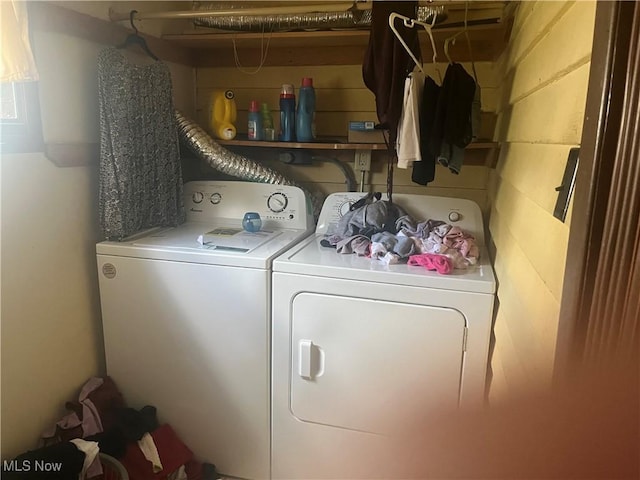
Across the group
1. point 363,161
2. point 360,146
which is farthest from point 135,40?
point 363,161

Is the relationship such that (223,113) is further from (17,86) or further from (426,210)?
(426,210)

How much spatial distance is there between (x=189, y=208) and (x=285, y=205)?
18.5 inches

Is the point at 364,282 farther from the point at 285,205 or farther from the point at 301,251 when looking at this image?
the point at 285,205

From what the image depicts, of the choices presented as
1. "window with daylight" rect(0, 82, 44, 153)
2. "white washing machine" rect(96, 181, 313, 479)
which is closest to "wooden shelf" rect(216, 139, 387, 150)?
"white washing machine" rect(96, 181, 313, 479)

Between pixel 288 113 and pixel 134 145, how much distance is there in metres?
0.70

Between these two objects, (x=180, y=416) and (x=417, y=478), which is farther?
(x=180, y=416)

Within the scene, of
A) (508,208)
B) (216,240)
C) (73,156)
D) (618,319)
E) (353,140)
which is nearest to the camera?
(618,319)

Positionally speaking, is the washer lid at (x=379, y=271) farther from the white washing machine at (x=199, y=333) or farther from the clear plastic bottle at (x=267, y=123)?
the clear plastic bottle at (x=267, y=123)

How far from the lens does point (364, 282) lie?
5.44ft

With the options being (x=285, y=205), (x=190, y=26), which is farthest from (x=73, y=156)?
(x=190, y=26)

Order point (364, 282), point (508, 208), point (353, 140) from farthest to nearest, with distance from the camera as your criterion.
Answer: point (353, 140), point (364, 282), point (508, 208)

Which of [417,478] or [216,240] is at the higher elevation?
[417,478]

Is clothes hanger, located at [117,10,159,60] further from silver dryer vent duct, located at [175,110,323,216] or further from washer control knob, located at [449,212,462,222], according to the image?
washer control knob, located at [449,212,462,222]

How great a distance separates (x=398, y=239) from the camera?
1846mm
